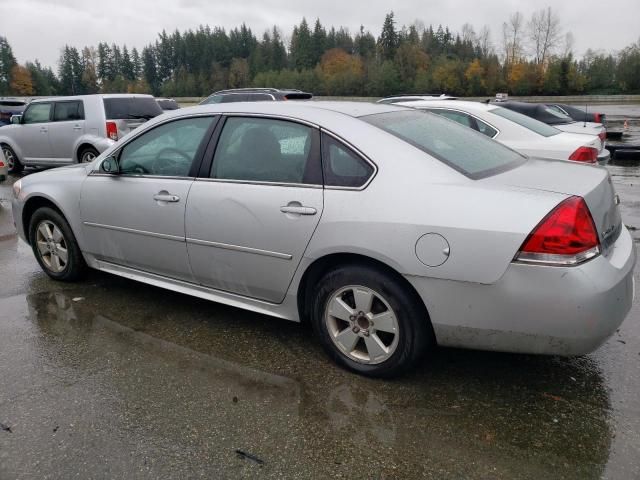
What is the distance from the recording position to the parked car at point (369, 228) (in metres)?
2.57

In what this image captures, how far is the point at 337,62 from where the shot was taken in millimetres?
101562

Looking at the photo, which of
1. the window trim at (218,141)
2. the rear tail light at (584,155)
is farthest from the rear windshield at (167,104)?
the window trim at (218,141)

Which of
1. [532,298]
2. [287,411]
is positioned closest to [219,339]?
[287,411]

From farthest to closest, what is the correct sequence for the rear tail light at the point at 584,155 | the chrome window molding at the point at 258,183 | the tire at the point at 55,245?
the rear tail light at the point at 584,155 < the tire at the point at 55,245 < the chrome window molding at the point at 258,183

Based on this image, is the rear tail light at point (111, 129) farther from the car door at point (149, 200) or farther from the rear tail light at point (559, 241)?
the rear tail light at point (559, 241)

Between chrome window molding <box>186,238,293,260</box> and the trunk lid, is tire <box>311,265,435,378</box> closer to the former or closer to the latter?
chrome window molding <box>186,238,293,260</box>

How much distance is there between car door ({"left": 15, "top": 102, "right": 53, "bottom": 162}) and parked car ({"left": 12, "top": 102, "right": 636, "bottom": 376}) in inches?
339

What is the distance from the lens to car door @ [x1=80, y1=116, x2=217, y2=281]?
3742mm

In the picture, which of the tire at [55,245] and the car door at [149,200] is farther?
the tire at [55,245]

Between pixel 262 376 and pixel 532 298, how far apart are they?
5.17 ft

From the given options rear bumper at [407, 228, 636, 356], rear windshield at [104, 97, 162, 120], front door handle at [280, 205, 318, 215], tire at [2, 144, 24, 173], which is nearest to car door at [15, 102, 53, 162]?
tire at [2, 144, 24, 173]

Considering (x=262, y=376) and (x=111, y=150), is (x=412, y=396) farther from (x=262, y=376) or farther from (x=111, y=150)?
(x=111, y=150)

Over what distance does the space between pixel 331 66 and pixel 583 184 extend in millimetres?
102372

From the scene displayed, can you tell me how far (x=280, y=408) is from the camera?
288 centimetres
